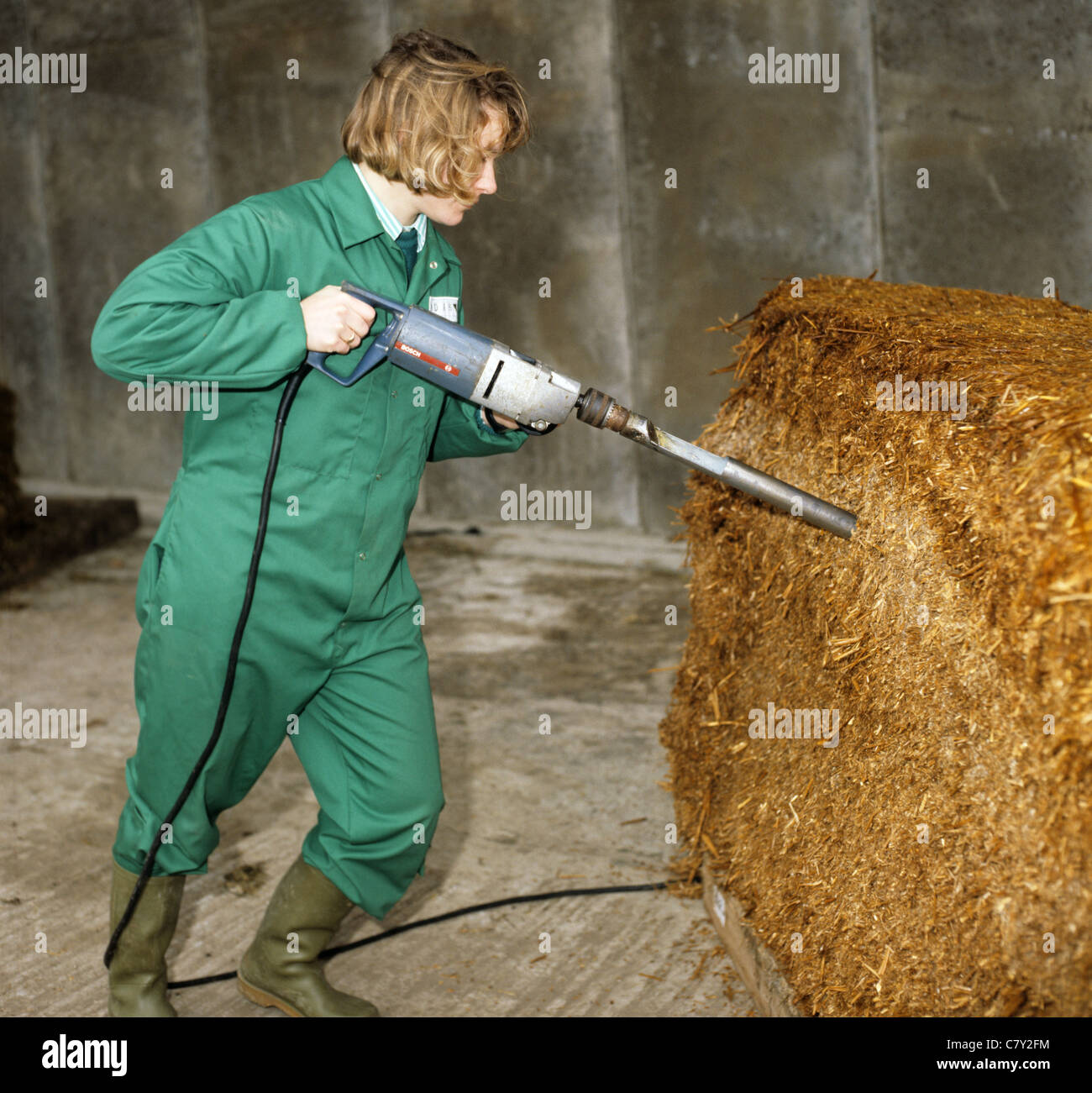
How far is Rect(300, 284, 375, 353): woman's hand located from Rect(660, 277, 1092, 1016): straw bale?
36.4 inches

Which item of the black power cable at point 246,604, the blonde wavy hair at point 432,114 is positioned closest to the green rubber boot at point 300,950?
the black power cable at point 246,604

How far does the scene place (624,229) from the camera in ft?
20.5

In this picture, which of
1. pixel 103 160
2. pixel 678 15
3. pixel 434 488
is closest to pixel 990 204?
pixel 678 15

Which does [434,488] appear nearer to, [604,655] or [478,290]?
[478,290]

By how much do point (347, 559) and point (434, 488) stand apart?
15.5 ft

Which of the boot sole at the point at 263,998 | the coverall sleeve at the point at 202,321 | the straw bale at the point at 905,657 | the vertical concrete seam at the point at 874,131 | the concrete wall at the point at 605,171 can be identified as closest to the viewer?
the straw bale at the point at 905,657

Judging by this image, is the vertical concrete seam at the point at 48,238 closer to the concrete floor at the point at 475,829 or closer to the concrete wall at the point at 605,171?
the concrete wall at the point at 605,171

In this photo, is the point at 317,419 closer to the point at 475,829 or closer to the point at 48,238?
the point at 475,829

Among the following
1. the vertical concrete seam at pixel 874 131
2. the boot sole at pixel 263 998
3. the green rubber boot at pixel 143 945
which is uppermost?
the vertical concrete seam at pixel 874 131

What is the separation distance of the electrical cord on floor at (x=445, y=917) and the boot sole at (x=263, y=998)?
0.10 metres

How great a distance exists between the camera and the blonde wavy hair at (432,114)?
2.16m

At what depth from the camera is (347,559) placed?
2.36 m

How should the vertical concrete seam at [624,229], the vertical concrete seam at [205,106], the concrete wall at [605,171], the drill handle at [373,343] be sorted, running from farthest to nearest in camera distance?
1. the vertical concrete seam at [205,106]
2. the vertical concrete seam at [624,229]
3. the concrete wall at [605,171]
4. the drill handle at [373,343]

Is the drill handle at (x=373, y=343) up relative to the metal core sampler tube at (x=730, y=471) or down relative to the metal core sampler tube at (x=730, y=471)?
up
